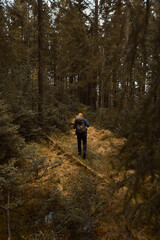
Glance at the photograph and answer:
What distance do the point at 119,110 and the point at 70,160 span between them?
425 centimetres

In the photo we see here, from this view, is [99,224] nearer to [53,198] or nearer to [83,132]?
[53,198]

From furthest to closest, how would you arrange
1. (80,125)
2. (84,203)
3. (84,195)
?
(80,125) → (84,195) → (84,203)

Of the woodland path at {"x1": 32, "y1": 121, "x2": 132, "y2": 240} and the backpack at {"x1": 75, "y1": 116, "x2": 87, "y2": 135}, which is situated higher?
the backpack at {"x1": 75, "y1": 116, "x2": 87, "y2": 135}

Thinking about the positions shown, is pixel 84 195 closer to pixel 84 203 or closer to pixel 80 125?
pixel 84 203

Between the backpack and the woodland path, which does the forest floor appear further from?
the backpack

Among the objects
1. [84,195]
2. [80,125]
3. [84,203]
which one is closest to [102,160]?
[80,125]

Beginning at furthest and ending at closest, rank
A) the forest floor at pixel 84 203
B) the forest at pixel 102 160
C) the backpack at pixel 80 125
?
the backpack at pixel 80 125 < the forest floor at pixel 84 203 < the forest at pixel 102 160

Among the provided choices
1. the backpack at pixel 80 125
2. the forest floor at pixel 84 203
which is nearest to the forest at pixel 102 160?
the forest floor at pixel 84 203

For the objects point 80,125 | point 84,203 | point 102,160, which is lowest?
point 102,160

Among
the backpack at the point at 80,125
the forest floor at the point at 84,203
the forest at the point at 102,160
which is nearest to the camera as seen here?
the forest at the point at 102,160

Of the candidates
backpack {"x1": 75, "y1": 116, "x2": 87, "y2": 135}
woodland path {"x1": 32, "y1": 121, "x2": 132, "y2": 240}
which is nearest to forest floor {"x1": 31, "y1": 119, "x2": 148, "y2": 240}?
woodland path {"x1": 32, "y1": 121, "x2": 132, "y2": 240}

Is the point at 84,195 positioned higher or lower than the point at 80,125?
lower

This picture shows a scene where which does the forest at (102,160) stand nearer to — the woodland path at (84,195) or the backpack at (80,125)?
the woodland path at (84,195)

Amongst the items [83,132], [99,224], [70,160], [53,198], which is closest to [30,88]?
[83,132]
